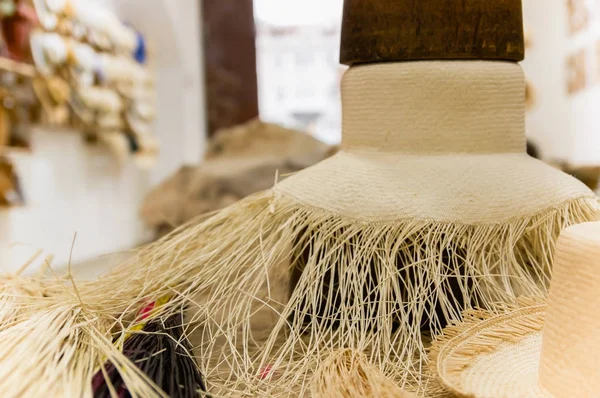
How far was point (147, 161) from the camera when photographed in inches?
109

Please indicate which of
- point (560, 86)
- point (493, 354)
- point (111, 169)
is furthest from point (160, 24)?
point (493, 354)

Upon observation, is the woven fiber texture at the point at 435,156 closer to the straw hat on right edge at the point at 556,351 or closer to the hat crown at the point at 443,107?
the hat crown at the point at 443,107

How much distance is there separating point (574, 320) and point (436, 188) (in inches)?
9.4

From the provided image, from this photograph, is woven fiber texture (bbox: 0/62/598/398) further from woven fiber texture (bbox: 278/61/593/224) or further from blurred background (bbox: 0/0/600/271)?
blurred background (bbox: 0/0/600/271)

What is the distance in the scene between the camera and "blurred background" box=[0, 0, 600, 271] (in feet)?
5.98

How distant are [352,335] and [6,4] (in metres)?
1.54

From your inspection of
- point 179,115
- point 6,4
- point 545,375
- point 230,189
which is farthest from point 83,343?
point 179,115

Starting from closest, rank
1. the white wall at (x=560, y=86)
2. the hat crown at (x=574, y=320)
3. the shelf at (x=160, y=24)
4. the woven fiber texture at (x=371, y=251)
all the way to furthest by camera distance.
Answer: the hat crown at (x=574, y=320), the woven fiber texture at (x=371, y=251), the white wall at (x=560, y=86), the shelf at (x=160, y=24)

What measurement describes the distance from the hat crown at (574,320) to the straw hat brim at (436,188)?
0.61ft

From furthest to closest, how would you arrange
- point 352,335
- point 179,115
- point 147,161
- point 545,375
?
point 179,115
point 147,161
point 352,335
point 545,375

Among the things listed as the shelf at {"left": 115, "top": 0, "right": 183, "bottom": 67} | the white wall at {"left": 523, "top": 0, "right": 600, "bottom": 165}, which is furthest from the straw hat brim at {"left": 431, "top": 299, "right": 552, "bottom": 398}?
the shelf at {"left": 115, "top": 0, "right": 183, "bottom": 67}

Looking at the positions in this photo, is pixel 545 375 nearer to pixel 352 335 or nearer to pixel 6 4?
pixel 352 335

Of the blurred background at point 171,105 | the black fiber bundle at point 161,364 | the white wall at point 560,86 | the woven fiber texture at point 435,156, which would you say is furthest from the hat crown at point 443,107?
the white wall at point 560,86

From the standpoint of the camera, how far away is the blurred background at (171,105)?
1.82 meters
